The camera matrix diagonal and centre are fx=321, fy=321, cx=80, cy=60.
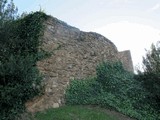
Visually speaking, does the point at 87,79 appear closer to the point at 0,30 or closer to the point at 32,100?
the point at 32,100

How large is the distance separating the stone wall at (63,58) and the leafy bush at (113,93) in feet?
1.10

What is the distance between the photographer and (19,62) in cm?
938

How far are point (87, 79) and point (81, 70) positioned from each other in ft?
1.36

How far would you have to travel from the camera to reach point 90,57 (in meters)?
13.0

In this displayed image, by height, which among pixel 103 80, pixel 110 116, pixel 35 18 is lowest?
pixel 110 116

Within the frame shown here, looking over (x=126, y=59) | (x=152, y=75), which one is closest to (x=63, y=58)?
(x=152, y=75)

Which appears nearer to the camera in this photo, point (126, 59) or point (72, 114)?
point (72, 114)

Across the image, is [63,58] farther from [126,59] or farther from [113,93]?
[126,59]

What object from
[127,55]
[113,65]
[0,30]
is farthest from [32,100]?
[127,55]

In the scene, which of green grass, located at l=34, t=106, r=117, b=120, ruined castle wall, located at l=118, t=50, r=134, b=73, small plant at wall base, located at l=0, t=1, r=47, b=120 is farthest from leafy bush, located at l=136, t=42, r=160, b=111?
small plant at wall base, located at l=0, t=1, r=47, b=120

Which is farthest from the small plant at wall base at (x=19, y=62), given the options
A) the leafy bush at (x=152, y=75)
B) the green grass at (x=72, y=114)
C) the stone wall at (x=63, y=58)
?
the leafy bush at (x=152, y=75)

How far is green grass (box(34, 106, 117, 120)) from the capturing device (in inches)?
375

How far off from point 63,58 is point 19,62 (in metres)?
2.57

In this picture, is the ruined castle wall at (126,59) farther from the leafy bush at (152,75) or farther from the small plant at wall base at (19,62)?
the small plant at wall base at (19,62)
